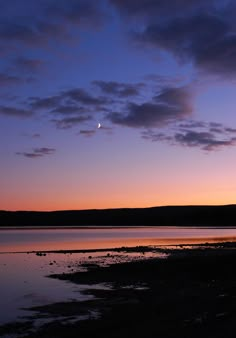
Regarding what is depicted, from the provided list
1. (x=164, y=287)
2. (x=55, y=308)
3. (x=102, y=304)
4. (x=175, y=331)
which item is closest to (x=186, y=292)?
(x=164, y=287)

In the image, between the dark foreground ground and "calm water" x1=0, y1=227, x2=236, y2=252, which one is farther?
"calm water" x1=0, y1=227, x2=236, y2=252

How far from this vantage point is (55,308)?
69.3 ft

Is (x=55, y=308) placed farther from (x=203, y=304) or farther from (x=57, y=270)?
(x=57, y=270)

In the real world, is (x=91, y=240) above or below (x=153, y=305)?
above

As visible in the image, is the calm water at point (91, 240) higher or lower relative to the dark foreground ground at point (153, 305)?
higher

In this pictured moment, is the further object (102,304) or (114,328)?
(102,304)

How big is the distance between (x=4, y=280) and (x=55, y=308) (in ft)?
37.1

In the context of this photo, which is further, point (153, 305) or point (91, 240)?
→ point (91, 240)

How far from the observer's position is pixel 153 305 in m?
21.2

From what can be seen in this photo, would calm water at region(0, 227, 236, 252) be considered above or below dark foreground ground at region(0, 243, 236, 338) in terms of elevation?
above

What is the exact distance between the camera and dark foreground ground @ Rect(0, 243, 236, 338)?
1635 centimetres

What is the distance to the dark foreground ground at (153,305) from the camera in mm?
16353

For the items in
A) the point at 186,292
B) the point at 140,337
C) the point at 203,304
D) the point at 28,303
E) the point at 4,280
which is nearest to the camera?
the point at 140,337

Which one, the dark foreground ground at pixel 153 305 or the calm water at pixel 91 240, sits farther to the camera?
the calm water at pixel 91 240
